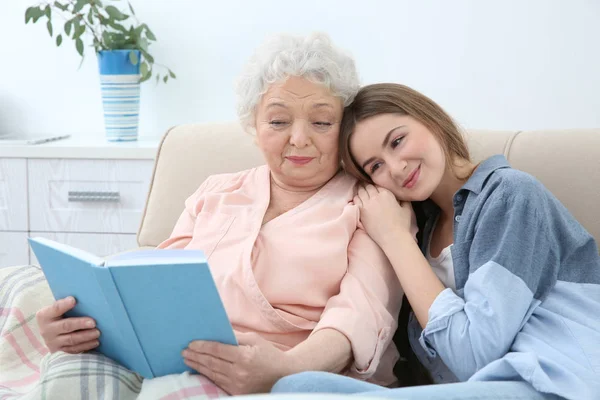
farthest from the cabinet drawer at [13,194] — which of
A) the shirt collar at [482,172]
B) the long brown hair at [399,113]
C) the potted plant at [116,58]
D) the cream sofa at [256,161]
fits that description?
the shirt collar at [482,172]

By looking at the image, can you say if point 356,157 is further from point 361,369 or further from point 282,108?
point 361,369

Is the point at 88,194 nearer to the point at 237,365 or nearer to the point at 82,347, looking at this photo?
the point at 82,347

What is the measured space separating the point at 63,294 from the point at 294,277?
0.44 meters

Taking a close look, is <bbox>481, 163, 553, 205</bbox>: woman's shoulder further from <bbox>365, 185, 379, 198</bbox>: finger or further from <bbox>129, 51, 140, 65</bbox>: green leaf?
<bbox>129, 51, 140, 65</bbox>: green leaf

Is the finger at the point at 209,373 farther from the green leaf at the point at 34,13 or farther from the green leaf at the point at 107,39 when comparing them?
the green leaf at the point at 34,13

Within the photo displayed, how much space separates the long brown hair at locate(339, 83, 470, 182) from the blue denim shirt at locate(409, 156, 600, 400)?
0.15 meters

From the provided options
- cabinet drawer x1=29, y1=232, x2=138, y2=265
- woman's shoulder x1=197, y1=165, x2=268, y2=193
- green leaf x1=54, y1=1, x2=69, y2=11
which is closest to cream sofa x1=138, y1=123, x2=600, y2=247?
woman's shoulder x1=197, y1=165, x2=268, y2=193

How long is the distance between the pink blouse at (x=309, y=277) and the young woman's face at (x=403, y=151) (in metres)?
0.12

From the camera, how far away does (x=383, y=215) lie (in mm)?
1516

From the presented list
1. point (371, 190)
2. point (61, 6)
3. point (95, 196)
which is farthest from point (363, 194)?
point (61, 6)

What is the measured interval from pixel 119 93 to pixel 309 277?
154 centimetres

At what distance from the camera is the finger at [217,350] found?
4.04 ft

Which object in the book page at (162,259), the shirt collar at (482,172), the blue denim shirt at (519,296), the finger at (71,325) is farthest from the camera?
the shirt collar at (482,172)

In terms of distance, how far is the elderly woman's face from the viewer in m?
1.55
